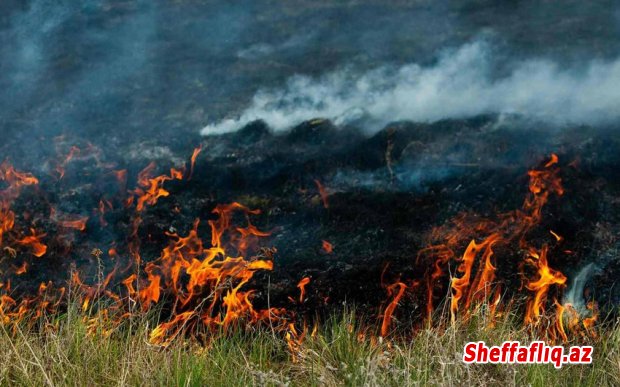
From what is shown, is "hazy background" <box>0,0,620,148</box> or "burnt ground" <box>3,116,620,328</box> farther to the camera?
"hazy background" <box>0,0,620,148</box>

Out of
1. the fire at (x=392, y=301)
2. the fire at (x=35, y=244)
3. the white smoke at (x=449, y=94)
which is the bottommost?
the fire at (x=392, y=301)

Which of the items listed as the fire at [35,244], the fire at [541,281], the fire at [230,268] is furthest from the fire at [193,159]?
the fire at [541,281]

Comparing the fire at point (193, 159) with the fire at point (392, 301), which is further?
the fire at point (193, 159)

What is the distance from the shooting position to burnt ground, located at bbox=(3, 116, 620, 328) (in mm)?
5258

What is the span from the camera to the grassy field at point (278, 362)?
4.12 m

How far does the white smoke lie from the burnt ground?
85mm

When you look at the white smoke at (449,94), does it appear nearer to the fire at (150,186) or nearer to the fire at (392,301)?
the fire at (150,186)

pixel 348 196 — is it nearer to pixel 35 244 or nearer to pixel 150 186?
pixel 150 186

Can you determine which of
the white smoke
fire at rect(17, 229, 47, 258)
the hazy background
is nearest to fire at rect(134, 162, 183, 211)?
the hazy background

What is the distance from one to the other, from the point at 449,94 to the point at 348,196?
38.0 inches

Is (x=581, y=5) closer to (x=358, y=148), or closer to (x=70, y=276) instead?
(x=358, y=148)

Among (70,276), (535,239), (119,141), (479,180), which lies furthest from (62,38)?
(535,239)

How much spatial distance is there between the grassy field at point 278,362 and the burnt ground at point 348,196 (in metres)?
0.53

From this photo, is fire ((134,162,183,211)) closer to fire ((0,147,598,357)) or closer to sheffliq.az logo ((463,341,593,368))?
fire ((0,147,598,357))
